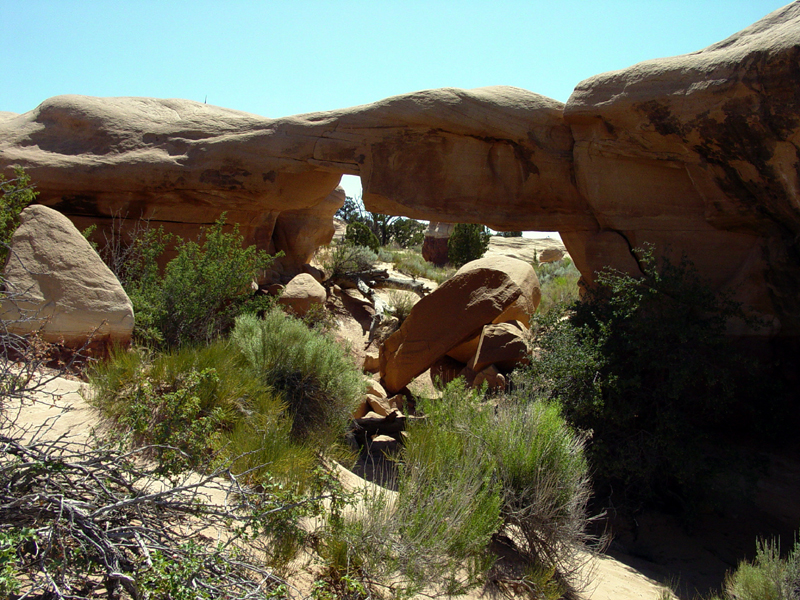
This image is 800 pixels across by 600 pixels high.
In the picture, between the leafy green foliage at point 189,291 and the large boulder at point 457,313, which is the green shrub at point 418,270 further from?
the leafy green foliage at point 189,291

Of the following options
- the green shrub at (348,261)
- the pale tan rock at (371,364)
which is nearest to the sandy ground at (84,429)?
the pale tan rock at (371,364)

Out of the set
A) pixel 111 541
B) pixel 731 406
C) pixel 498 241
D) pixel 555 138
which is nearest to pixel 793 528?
pixel 731 406

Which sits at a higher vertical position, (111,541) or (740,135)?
(740,135)

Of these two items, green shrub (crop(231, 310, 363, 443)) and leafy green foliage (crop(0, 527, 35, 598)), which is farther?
green shrub (crop(231, 310, 363, 443))

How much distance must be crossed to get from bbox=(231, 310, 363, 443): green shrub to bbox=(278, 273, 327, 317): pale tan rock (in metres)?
4.17

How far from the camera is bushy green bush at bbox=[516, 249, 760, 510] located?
586 centimetres

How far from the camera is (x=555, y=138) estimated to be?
7770mm

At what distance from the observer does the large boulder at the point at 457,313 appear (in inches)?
352

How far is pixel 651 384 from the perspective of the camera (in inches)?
249

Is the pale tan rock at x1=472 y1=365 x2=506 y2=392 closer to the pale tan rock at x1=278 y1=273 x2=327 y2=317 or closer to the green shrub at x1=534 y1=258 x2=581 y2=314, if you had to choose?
the green shrub at x1=534 y1=258 x2=581 y2=314

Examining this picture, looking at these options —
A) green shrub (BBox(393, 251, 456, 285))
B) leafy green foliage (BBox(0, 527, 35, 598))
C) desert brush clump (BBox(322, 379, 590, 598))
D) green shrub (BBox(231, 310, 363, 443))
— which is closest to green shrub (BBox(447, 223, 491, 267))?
green shrub (BBox(393, 251, 456, 285))

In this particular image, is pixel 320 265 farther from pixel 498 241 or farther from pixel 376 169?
pixel 498 241

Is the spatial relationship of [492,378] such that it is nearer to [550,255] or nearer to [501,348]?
[501,348]

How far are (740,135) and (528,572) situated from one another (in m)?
4.85
